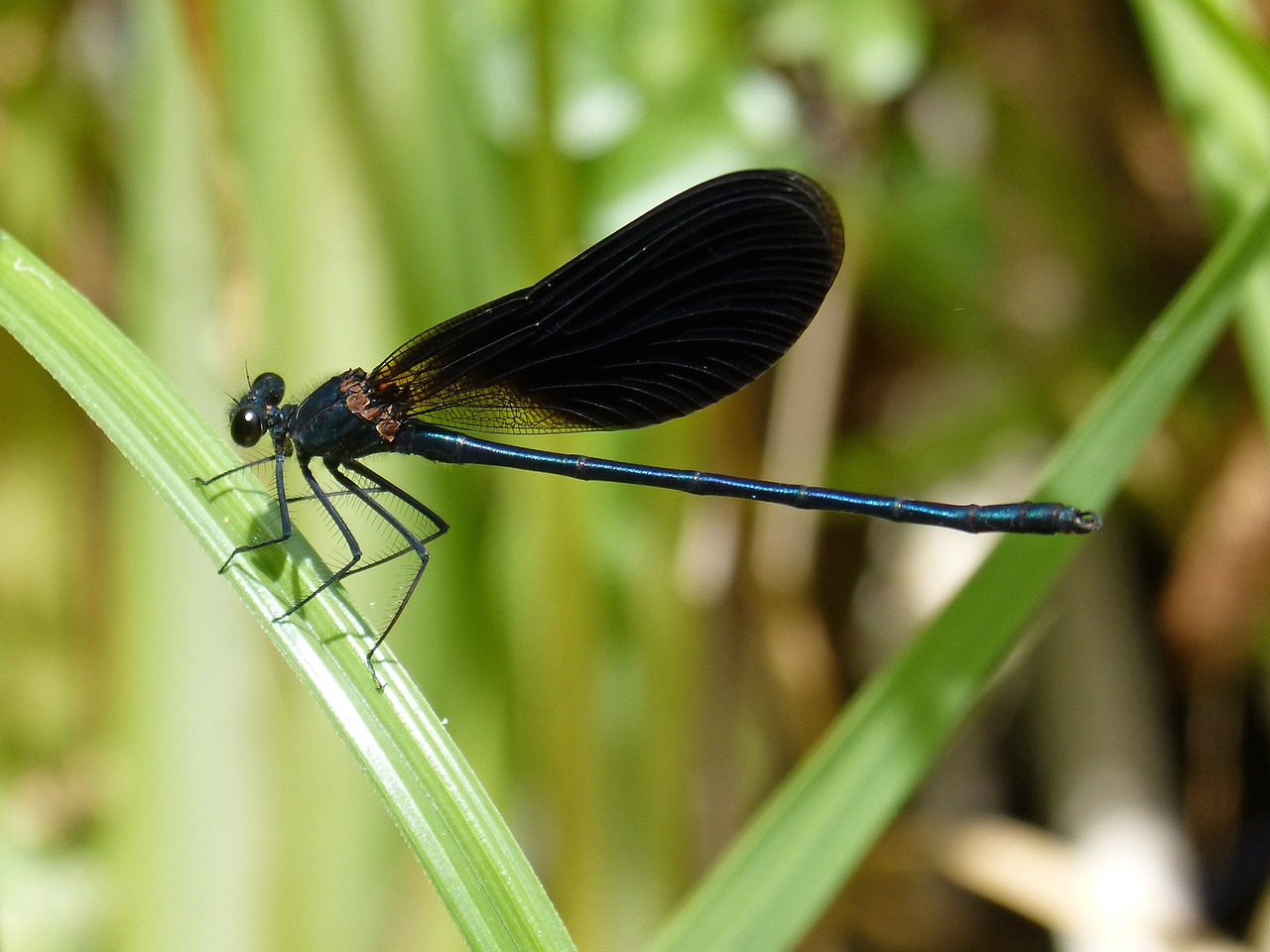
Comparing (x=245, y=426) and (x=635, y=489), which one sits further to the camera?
(x=635, y=489)

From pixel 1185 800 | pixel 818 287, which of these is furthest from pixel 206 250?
pixel 1185 800

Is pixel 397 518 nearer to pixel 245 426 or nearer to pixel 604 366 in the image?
pixel 245 426

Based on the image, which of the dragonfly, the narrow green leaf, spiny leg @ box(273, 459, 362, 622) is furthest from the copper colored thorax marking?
the narrow green leaf

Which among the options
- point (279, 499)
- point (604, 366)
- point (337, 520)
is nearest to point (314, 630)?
point (279, 499)

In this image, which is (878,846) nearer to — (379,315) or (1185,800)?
(1185,800)

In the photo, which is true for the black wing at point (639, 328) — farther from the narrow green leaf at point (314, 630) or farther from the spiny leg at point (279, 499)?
the narrow green leaf at point (314, 630)
